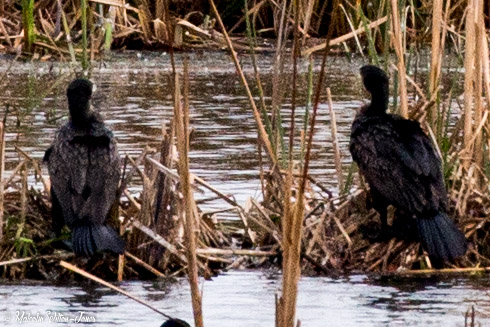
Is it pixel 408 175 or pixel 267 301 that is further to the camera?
pixel 408 175

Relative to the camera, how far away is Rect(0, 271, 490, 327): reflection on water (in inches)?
247

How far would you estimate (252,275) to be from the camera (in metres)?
7.27

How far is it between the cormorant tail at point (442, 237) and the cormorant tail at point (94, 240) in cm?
150

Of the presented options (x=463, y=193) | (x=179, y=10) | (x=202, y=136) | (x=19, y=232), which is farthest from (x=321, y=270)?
(x=179, y=10)

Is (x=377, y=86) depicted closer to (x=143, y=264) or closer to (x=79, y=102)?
(x=79, y=102)

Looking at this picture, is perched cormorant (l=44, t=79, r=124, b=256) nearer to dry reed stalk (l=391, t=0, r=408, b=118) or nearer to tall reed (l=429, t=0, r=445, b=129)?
dry reed stalk (l=391, t=0, r=408, b=118)

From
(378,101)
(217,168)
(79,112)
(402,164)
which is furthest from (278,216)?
(217,168)

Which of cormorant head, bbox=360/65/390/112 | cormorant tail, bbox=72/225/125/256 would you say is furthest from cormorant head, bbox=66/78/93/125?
cormorant head, bbox=360/65/390/112

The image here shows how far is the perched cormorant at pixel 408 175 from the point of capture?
717 cm

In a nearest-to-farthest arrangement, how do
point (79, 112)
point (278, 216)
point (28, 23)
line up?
point (79, 112) → point (278, 216) → point (28, 23)

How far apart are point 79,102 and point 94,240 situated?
985 millimetres

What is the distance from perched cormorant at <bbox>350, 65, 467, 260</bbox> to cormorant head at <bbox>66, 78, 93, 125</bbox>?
1424 mm

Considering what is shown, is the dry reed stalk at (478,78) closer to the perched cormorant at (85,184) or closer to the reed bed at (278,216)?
the reed bed at (278,216)

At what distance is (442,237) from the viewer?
23.5 feet
